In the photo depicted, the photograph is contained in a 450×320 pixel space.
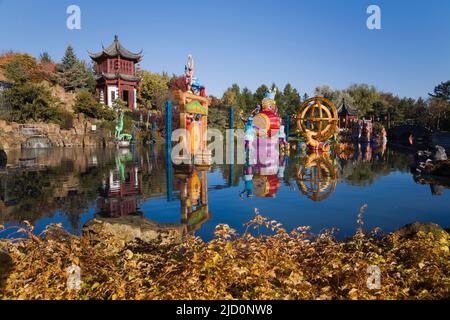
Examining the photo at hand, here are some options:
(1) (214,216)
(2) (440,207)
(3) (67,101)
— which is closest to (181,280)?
(1) (214,216)

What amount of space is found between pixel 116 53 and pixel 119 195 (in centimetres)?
3673

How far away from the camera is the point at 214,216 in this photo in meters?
5.88

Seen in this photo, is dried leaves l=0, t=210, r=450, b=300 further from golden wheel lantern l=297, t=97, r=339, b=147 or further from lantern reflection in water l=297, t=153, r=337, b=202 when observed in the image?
golden wheel lantern l=297, t=97, r=339, b=147

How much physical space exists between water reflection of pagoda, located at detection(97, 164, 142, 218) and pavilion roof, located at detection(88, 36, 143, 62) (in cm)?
3308

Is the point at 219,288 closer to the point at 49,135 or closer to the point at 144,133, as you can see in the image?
the point at 49,135

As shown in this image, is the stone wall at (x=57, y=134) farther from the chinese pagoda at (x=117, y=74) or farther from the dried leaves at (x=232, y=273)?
the dried leaves at (x=232, y=273)

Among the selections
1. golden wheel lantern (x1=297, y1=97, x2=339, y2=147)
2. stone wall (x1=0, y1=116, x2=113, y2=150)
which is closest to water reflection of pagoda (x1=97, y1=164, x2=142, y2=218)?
golden wheel lantern (x1=297, y1=97, x2=339, y2=147)

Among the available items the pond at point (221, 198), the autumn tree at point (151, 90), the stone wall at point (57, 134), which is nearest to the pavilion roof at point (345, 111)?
the autumn tree at point (151, 90)

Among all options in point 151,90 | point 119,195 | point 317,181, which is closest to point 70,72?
point 151,90

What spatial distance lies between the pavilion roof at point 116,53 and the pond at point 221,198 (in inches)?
1243

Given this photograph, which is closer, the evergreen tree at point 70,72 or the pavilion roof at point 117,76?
the pavilion roof at point 117,76

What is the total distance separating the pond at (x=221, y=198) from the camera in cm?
567

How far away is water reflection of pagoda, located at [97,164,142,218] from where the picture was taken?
6266 mm
